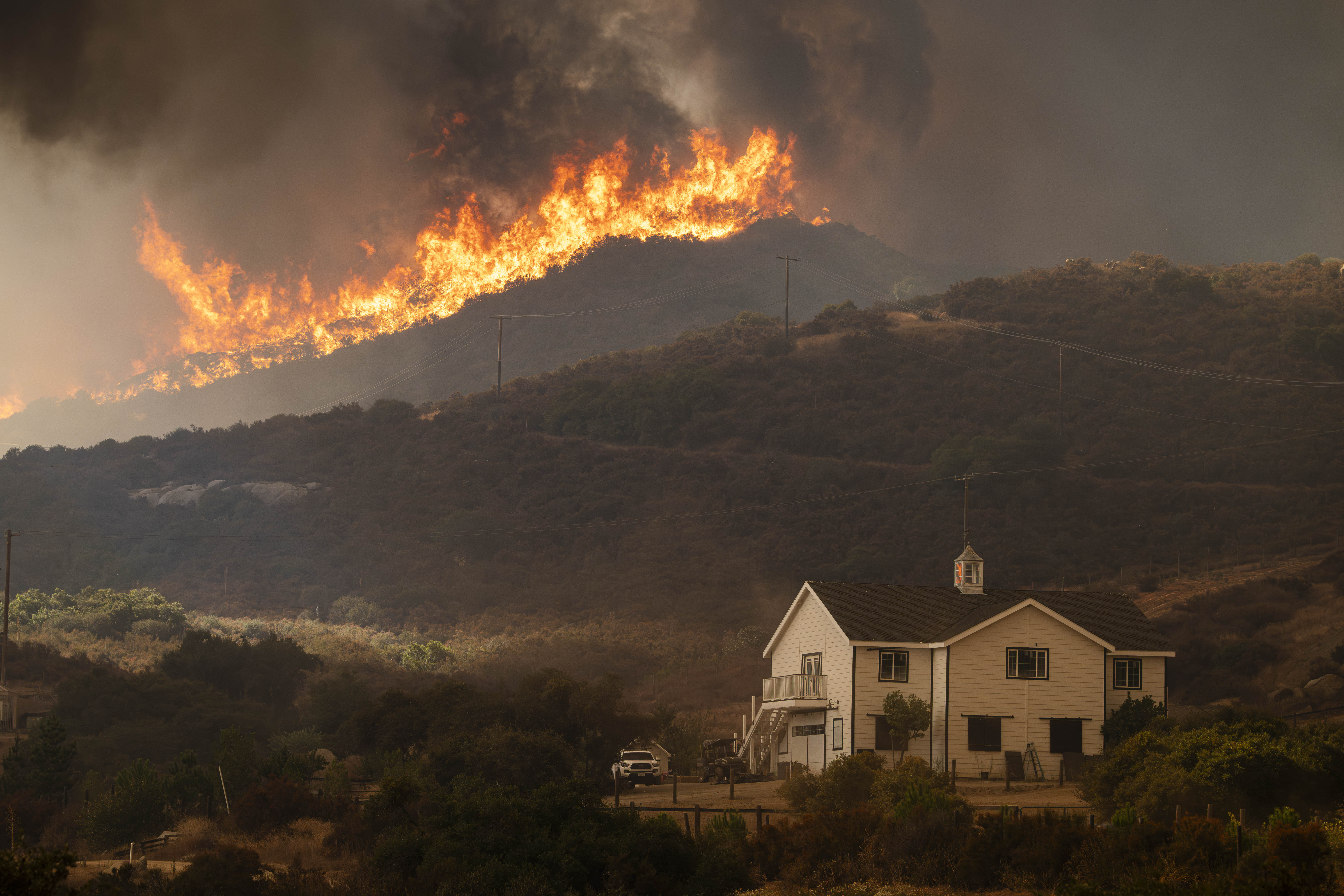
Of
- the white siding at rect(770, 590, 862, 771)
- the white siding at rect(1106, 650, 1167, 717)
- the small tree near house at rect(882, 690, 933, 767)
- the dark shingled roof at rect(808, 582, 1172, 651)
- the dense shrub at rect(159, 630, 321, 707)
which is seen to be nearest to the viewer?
the small tree near house at rect(882, 690, 933, 767)

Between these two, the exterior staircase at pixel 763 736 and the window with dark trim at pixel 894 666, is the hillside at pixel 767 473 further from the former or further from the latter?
the window with dark trim at pixel 894 666

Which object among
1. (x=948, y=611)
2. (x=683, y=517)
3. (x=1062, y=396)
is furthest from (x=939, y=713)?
(x=1062, y=396)

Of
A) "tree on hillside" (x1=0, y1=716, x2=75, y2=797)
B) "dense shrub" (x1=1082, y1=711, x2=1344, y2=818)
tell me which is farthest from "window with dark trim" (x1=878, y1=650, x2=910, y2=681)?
"tree on hillside" (x1=0, y1=716, x2=75, y2=797)

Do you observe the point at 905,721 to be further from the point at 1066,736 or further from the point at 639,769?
the point at 639,769

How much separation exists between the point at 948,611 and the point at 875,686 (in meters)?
4.14

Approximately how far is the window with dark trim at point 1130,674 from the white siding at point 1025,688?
109cm

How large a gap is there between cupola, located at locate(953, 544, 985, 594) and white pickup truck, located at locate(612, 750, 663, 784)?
12.4 meters

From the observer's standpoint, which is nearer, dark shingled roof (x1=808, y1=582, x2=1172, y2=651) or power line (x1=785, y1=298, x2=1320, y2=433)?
dark shingled roof (x1=808, y1=582, x2=1172, y2=651)

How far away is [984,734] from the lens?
40.4 m

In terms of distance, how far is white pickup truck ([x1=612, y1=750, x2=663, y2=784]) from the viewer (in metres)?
43.2

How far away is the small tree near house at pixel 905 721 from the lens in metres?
40.0

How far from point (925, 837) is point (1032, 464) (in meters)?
77.7

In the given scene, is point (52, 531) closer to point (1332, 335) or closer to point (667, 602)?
point (667, 602)

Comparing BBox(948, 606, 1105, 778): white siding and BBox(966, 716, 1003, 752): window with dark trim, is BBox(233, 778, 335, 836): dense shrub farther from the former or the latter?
BBox(966, 716, 1003, 752): window with dark trim
